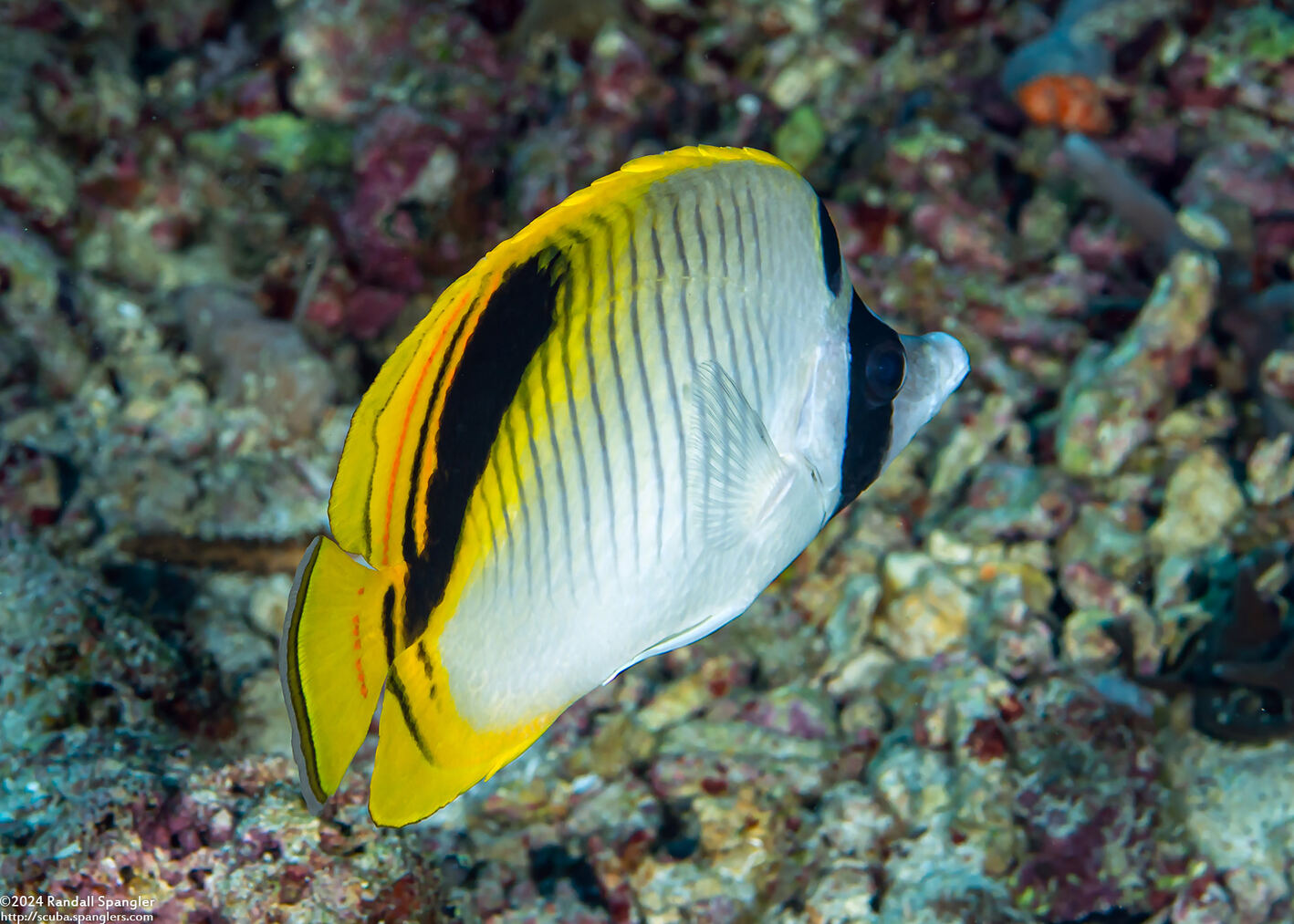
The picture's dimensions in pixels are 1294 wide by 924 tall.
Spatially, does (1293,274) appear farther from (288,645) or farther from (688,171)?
(288,645)

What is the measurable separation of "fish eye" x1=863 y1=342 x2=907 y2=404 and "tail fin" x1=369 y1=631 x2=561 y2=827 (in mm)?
760

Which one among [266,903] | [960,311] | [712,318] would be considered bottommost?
[960,311]

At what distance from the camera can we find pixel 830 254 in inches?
59.8

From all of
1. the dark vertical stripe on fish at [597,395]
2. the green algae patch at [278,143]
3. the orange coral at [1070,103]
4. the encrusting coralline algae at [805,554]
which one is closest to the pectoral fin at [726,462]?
the dark vertical stripe on fish at [597,395]

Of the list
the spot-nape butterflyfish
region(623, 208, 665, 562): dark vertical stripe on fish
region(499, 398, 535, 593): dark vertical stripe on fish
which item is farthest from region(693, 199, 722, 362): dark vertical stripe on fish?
region(499, 398, 535, 593): dark vertical stripe on fish

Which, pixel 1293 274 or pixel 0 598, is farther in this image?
pixel 1293 274

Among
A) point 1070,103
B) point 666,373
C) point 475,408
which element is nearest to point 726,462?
point 666,373

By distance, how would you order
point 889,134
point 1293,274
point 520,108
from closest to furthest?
point 1293,274 → point 889,134 → point 520,108

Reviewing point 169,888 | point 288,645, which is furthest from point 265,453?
point 288,645

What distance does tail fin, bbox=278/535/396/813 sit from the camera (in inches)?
50.4

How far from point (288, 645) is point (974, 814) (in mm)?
2079

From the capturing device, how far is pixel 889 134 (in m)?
4.46

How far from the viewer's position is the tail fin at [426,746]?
135 centimetres

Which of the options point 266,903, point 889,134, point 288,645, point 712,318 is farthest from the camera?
point 889,134
